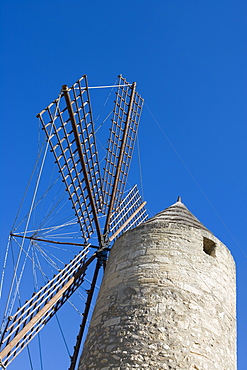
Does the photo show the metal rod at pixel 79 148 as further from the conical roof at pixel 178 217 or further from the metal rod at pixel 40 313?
the conical roof at pixel 178 217

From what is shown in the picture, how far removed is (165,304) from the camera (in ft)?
17.4

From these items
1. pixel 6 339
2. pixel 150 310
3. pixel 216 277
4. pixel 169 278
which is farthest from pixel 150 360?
pixel 6 339

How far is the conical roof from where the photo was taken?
21.6ft

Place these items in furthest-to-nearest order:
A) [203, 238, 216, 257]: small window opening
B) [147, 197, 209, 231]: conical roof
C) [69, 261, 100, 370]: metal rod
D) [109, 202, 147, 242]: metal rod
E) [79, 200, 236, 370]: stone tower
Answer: [109, 202, 147, 242]: metal rod
[69, 261, 100, 370]: metal rod
[147, 197, 209, 231]: conical roof
[203, 238, 216, 257]: small window opening
[79, 200, 236, 370]: stone tower

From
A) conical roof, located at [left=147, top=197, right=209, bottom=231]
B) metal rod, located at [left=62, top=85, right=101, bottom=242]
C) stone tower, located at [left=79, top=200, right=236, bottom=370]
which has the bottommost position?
stone tower, located at [left=79, top=200, right=236, bottom=370]

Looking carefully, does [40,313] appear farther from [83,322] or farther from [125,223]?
[125,223]

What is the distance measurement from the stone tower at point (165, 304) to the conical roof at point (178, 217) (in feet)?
0.43

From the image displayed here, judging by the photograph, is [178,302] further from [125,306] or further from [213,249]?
[213,249]

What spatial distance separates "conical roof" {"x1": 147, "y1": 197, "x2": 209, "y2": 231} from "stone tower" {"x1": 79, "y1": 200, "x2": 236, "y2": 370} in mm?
130

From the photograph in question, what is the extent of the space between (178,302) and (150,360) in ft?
2.35

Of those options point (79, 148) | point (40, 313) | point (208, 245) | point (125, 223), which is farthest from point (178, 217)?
point (125, 223)

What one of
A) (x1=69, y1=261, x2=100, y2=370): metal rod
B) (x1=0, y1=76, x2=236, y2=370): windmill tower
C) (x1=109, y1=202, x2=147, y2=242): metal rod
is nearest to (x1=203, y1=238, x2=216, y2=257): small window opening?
(x1=0, y1=76, x2=236, y2=370): windmill tower

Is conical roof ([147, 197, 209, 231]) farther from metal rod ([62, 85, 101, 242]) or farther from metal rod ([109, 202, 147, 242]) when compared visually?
metal rod ([109, 202, 147, 242])

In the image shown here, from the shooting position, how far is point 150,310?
5.27m
